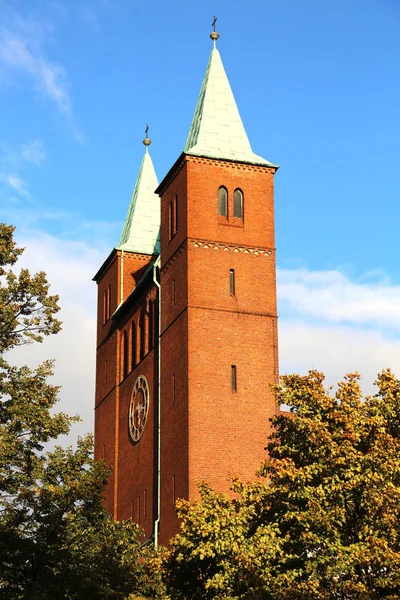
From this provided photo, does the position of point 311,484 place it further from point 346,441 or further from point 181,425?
point 181,425

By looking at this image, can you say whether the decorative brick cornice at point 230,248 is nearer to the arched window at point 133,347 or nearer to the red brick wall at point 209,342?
the red brick wall at point 209,342

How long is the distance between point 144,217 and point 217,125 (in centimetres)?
1181

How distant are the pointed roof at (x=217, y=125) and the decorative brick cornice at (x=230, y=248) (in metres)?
3.96

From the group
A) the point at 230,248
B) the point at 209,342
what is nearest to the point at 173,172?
the point at 230,248

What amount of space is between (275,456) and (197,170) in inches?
828

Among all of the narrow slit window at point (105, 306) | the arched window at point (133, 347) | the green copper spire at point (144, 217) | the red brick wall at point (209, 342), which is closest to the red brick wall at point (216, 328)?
the red brick wall at point (209, 342)

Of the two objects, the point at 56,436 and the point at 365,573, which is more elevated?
the point at 56,436

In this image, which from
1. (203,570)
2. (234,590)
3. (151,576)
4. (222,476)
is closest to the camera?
(234,590)

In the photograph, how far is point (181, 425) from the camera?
156ft

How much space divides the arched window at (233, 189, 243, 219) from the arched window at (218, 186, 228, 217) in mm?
372

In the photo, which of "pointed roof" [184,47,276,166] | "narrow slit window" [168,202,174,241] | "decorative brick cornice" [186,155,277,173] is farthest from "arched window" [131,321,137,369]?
"decorative brick cornice" [186,155,277,173]

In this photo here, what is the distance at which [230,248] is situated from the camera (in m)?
50.4

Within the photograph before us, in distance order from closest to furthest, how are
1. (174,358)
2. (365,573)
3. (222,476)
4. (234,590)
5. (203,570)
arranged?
(365,573)
(234,590)
(203,570)
(222,476)
(174,358)

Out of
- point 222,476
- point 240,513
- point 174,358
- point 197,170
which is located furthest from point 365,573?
point 197,170
